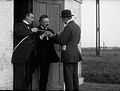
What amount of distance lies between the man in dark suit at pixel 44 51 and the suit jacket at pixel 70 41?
49 cm

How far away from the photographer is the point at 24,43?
8352 millimetres

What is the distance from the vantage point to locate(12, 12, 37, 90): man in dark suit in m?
8.28

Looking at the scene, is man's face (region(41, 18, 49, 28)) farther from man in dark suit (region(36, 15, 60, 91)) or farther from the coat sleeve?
the coat sleeve

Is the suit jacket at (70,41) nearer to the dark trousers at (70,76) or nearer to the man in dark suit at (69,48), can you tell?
the man in dark suit at (69,48)

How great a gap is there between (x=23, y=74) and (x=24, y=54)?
531 mm

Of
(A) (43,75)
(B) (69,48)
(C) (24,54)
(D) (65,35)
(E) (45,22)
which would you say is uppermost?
(E) (45,22)

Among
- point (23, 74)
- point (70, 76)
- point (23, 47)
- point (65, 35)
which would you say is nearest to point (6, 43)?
point (23, 47)

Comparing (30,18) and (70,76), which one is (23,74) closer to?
(70,76)

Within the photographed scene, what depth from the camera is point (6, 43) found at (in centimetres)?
897

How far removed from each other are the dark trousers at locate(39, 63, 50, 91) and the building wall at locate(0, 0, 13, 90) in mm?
799

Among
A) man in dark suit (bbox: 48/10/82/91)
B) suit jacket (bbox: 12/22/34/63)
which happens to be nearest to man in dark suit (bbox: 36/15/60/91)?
suit jacket (bbox: 12/22/34/63)

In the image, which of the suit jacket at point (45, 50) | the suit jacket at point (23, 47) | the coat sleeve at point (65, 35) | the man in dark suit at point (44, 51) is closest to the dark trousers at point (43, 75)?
the man in dark suit at point (44, 51)

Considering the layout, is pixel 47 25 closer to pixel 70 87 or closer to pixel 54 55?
pixel 54 55

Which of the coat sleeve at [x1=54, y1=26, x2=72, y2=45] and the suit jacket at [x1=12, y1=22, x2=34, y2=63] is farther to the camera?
the suit jacket at [x1=12, y1=22, x2=34, y2=63]
